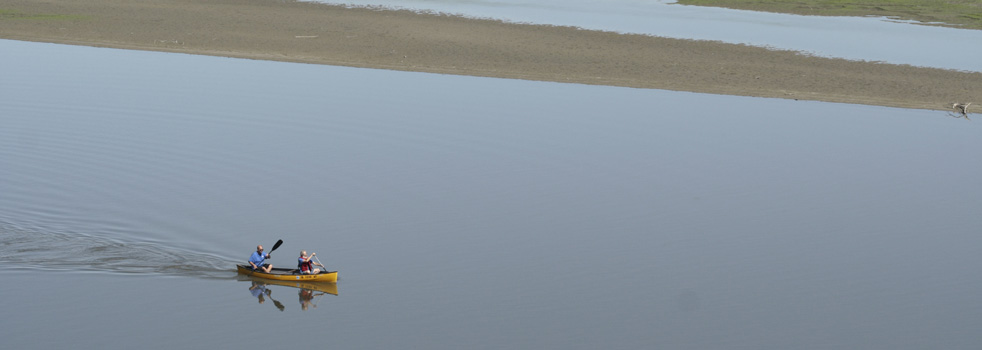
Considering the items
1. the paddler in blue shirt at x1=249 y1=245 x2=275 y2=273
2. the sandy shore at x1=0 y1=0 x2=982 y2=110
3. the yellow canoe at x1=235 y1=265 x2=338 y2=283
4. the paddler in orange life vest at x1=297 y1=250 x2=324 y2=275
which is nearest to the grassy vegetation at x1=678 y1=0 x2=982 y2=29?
the sandy shore at x1=0 y1=0 x2=982 y2=110

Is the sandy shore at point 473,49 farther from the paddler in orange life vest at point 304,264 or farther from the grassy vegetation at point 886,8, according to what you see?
the paddler in orange life vest at point 304,264

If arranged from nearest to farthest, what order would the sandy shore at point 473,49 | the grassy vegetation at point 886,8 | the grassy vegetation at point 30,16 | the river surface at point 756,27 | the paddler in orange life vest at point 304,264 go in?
1. the paddler in orange life vest at point 304,264
2. the sandy shore at point 473,49
3. the river surface at point 756,27
4. the grassy vegetation at point 30,16
5. the grassy vegetation at point 886,8

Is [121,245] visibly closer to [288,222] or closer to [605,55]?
[288,222]

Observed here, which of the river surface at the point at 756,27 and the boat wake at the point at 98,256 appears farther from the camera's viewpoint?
the river surface at the point at 756,27

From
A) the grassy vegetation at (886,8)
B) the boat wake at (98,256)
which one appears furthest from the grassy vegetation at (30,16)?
the grassy vegetation at (886,8)

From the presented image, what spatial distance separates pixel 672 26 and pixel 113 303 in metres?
50.3

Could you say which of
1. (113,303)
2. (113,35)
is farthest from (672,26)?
(113,303)

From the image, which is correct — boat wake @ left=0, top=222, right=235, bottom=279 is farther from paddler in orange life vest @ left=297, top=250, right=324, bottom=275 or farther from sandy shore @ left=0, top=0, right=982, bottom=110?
sandy shore @ left=0, top=0, right=982, bottom=110

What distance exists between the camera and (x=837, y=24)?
72.1 meters

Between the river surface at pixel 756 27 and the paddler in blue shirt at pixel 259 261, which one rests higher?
the river surface at pixel 756 27

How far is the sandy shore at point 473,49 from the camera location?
156 feet

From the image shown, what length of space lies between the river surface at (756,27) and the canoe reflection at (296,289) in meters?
37.6

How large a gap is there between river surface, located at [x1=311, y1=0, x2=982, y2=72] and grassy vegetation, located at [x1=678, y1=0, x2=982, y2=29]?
2174mm

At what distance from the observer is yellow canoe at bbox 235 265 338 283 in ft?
77.8
